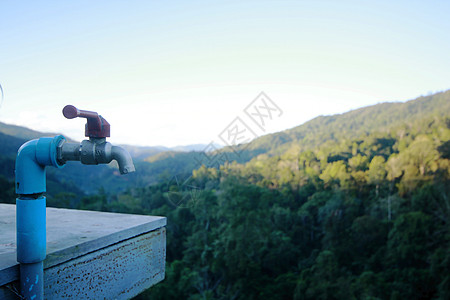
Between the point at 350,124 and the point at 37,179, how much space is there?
66071mm

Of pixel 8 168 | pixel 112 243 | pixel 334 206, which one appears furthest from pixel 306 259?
pixel 8 168

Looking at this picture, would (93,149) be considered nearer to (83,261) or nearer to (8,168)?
(83,261)

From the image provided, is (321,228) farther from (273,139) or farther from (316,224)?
(273,139)

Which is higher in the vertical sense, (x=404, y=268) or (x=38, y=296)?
(x=38, y=296)

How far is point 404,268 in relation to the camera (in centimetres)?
1939

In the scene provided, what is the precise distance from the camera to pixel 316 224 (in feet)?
91.6

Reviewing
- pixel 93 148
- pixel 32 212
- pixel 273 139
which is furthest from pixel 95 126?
pixel 273 139

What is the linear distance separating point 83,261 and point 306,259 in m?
24.5

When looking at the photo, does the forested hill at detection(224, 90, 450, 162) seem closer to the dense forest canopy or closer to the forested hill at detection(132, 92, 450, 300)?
the dense forest canopy

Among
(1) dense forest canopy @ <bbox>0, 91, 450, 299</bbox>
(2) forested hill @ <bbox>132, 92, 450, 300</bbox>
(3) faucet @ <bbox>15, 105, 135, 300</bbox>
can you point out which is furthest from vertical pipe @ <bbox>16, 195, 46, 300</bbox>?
(1) dense forest canopy @ <bbox>0, 91, 450, 299</bbox>

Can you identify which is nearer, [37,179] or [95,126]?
[37,179]

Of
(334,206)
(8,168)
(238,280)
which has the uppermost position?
(8,168)

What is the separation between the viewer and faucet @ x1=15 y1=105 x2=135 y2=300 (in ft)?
3.65

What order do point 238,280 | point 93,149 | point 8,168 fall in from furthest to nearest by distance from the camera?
point 8,168 → point 238,280 → point 93,149
